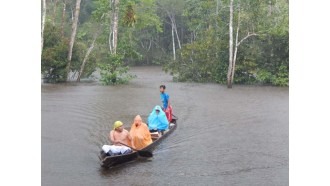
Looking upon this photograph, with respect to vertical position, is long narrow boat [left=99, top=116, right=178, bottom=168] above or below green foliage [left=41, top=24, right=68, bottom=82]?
below

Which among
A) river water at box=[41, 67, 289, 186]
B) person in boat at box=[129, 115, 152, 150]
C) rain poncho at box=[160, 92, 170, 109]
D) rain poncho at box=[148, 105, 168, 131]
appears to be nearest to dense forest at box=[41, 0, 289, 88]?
river water at box=[41, 67, 289, 186]

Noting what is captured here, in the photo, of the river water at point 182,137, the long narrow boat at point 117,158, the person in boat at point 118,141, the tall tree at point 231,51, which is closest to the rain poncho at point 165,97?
the river water at point 182,137

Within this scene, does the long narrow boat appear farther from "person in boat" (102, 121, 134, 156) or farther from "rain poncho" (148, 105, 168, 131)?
"rain poncho" (148, 105, 168, 131)

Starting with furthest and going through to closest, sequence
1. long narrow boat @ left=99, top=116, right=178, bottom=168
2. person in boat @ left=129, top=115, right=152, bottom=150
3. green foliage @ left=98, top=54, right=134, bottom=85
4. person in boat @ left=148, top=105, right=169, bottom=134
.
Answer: green foliage @ left=98, top=54, right=134, bottom=85
person in boat @ left=148, top=105, right=169, bottom=134
person in boat @ left=129, top=115, right=152, bottom=150
long narrow boat @ left=99, top=116, right=178, bottom=168

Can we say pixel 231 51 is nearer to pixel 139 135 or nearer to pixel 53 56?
pixel 53 56

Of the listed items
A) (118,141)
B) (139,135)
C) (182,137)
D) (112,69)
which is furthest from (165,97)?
(112,69)

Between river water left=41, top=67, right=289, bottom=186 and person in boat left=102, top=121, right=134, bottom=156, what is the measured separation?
298mm

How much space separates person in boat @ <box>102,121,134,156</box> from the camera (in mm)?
8742

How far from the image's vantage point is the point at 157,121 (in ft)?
37.4
